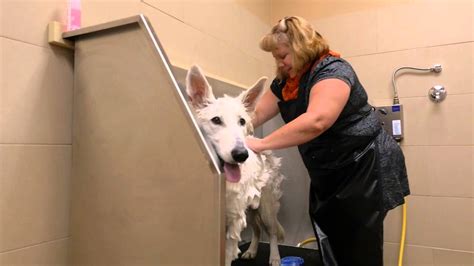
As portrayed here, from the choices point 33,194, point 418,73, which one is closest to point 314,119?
point 33,194

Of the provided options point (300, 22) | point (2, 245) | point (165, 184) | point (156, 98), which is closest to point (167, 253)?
point (165, 184)

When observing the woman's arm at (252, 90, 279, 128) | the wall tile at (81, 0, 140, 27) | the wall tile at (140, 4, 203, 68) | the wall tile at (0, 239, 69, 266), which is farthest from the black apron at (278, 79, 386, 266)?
the wall tile at (0, 239, 69, 266)

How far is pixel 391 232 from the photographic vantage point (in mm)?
2232

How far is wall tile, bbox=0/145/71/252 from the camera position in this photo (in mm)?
1060

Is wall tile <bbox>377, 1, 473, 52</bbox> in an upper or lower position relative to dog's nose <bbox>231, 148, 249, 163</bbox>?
upper

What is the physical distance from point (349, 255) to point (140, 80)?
1108 millimetres

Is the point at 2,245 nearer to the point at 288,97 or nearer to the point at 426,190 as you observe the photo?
the point at 288,97

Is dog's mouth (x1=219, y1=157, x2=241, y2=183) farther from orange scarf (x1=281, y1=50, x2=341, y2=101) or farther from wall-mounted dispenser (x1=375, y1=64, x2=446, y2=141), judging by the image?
wall-mounted dispenser (x1=375, y1=64, x2=446, y2=141)

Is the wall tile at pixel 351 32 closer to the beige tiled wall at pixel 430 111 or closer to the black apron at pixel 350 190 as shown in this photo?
the beige tiled wall at pixel 430 111

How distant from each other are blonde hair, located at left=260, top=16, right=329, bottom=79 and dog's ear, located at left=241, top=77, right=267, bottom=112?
0.16 metres

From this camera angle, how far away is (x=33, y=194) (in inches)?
44.4

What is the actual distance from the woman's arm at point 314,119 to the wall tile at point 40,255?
0.72 m

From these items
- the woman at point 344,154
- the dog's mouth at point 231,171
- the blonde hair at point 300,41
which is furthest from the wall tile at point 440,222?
the dog's mouth at point 231,171

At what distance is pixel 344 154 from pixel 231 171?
0.55 m
